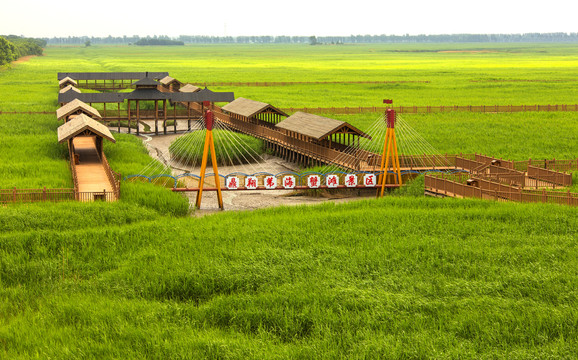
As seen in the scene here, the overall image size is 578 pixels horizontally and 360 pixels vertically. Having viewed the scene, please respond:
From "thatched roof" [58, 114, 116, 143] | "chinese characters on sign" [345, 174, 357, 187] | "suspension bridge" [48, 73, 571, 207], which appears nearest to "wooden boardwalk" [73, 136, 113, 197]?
"suspension bridge" [48, 73, 571, 207]

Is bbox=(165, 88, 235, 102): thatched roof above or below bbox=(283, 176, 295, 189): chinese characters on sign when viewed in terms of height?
above

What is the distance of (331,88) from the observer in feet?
350

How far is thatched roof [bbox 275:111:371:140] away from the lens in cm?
4525

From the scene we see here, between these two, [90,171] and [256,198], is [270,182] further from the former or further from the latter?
[90,171]

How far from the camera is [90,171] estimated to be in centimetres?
3934

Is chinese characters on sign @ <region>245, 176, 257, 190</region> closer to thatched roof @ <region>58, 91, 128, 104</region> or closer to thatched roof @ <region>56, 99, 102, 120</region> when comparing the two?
thatched roof @ <region>56, 99, 102, 120</region>

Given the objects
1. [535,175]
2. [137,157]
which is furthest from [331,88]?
[535,175]

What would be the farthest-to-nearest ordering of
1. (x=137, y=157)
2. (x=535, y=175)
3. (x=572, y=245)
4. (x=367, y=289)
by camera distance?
(x=137, y=157), (x=535, y=175), (x=572, y=245), (x=367, y=289)

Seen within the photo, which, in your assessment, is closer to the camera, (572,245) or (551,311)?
(551,311)

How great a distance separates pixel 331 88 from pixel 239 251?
83.0m

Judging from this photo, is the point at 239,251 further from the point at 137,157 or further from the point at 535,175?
the point at 137,157

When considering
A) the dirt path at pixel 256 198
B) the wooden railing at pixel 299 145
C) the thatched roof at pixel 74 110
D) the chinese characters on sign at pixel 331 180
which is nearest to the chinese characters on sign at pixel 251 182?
the dirt path at pixel 256 198

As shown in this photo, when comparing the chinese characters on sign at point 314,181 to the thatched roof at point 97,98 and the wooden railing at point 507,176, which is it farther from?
the thatched roof at point 97,98

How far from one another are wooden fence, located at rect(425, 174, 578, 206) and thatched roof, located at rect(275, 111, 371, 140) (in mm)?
8660
